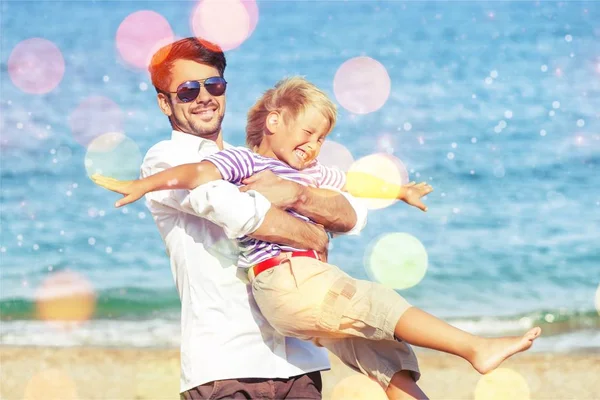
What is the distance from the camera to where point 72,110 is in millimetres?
16797

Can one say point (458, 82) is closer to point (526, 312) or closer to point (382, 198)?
point (526, 312)

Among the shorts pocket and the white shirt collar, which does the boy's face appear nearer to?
the white shirt collar

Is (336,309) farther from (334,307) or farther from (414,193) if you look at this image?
(414,193)

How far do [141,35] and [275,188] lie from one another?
1585 centimetres

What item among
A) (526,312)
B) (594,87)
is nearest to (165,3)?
(594,87)

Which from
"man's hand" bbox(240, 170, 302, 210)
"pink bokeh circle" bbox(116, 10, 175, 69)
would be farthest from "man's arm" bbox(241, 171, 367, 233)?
"pink bokeh circle" bbox(116, 10, 175, 69)

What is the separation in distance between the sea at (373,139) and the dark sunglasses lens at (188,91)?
21.3ft

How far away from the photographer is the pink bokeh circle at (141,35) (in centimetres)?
1775

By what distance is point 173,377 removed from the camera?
8.25 m

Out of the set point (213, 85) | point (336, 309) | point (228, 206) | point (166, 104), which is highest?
point (213, 85)

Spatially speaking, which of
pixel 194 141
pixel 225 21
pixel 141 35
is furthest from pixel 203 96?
pixel 141 35

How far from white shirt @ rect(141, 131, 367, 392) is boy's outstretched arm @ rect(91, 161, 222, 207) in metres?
0.08

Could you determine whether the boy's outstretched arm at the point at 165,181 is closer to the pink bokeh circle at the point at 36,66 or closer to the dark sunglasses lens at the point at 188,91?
the dark sunglasses lens at the point at 188,91

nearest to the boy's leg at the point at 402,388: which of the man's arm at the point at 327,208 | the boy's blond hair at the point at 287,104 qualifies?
the man's arm at the point at 327,208
